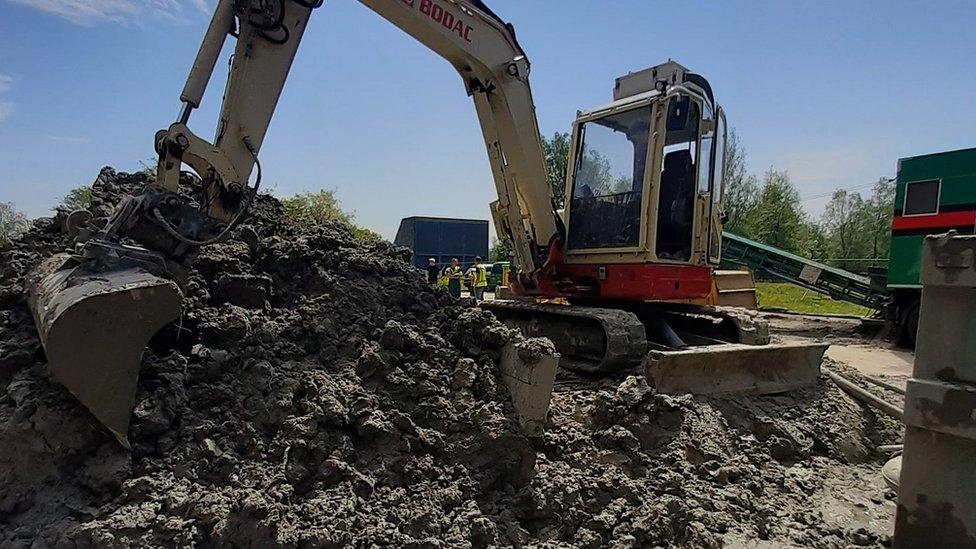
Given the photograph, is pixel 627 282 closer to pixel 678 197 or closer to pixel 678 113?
pixel 678 197

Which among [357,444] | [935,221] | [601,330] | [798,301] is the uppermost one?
[935,221]

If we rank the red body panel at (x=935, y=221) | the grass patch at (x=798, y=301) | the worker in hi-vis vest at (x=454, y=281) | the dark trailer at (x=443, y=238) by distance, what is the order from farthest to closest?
the dark trailer at (x=443, y=238) → the grass patch at (x=798, y=301) → the worker in hi-vis vest at (x=454, y=281) → the red body panel at (x=935, y=221)

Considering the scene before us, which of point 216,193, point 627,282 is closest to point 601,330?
point 627,282

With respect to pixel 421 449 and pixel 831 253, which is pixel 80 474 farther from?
pixel 831 253

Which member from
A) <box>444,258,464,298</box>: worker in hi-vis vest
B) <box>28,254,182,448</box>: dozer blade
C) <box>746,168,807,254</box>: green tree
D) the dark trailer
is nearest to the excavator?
<box>28,254,182,448</box>: dozer blade

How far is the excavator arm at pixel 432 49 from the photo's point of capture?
3.58m

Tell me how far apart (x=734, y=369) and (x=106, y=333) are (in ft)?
14.4

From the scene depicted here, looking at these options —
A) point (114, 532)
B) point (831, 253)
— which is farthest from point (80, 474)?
point (831, 253)

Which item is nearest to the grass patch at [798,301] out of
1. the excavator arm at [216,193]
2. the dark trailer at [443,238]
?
the dark trailer at [443,238]

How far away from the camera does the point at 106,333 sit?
2.59 m

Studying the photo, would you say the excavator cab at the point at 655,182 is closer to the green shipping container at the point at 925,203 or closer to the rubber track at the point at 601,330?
the rubber track at the point at 601,330

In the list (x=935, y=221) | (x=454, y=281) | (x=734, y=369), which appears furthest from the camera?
(x=454, y=281)

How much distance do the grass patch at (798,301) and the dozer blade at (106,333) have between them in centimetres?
1909

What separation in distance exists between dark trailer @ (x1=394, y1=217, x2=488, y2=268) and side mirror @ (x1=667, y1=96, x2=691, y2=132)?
50.5 feet
